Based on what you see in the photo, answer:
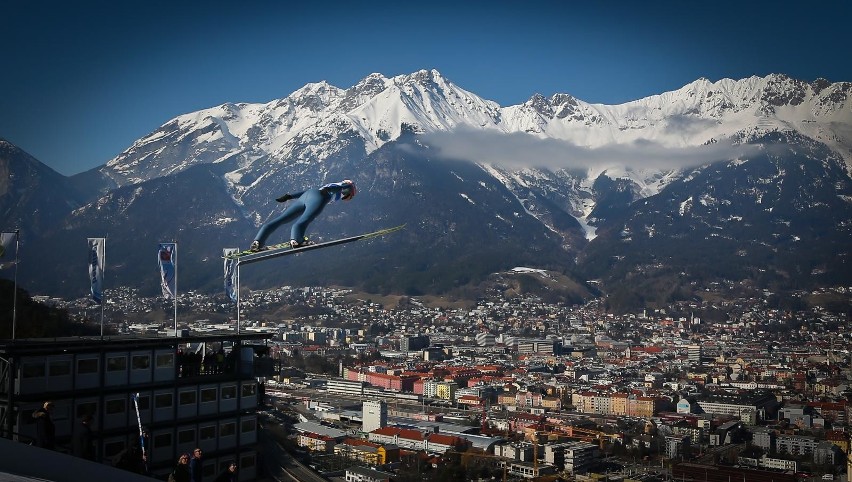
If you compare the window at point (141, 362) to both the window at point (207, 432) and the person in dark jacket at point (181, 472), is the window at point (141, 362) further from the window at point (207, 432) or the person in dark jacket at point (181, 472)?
the person in dark jacket at point (181, 472)

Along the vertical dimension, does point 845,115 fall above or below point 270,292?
above

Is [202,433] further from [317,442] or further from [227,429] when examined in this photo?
[317,442]

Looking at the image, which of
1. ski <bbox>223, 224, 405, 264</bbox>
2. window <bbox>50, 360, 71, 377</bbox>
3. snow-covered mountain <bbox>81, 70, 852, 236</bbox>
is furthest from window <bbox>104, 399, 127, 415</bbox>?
snow-covered mountain <bbox>81, 70, 852, 236</bbox>

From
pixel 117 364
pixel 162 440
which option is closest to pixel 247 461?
pixel 162 440

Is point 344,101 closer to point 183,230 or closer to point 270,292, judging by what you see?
point 183,230

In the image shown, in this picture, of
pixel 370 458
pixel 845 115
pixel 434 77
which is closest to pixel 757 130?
pixel 845 115
